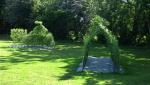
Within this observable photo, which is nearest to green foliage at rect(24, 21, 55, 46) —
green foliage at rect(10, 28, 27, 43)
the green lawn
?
green foliage at rect(10, 28, 27, 43)

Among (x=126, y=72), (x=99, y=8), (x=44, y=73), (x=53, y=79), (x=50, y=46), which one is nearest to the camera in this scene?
(x=53, y=79)

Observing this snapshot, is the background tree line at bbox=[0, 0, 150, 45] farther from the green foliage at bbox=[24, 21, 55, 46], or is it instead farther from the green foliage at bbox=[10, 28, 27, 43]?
the green foliage at bbox=[10, 28, 27, 43]

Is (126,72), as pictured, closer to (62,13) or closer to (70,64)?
(70,64)

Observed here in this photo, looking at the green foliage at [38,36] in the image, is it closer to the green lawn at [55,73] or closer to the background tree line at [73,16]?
the green lawn at [55,73]

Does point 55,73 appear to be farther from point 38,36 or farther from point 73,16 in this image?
point 73,16

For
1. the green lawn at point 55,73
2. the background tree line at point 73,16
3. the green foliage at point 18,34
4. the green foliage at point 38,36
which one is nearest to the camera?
the green lawn at point 55,73

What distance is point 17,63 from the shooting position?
17.6m

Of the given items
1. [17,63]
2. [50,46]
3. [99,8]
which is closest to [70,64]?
[17,63]

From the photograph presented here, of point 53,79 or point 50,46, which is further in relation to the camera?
point 50,46

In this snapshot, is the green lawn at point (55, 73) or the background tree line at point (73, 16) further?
the background tree line at point (73, 16)

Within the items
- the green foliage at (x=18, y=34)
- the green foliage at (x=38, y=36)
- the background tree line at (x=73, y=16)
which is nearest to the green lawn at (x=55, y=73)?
the green foliage at (x=38, y=36)

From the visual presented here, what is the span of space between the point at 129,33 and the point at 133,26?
691 mm

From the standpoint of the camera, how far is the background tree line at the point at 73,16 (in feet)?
99.7

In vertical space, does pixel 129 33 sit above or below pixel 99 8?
below
